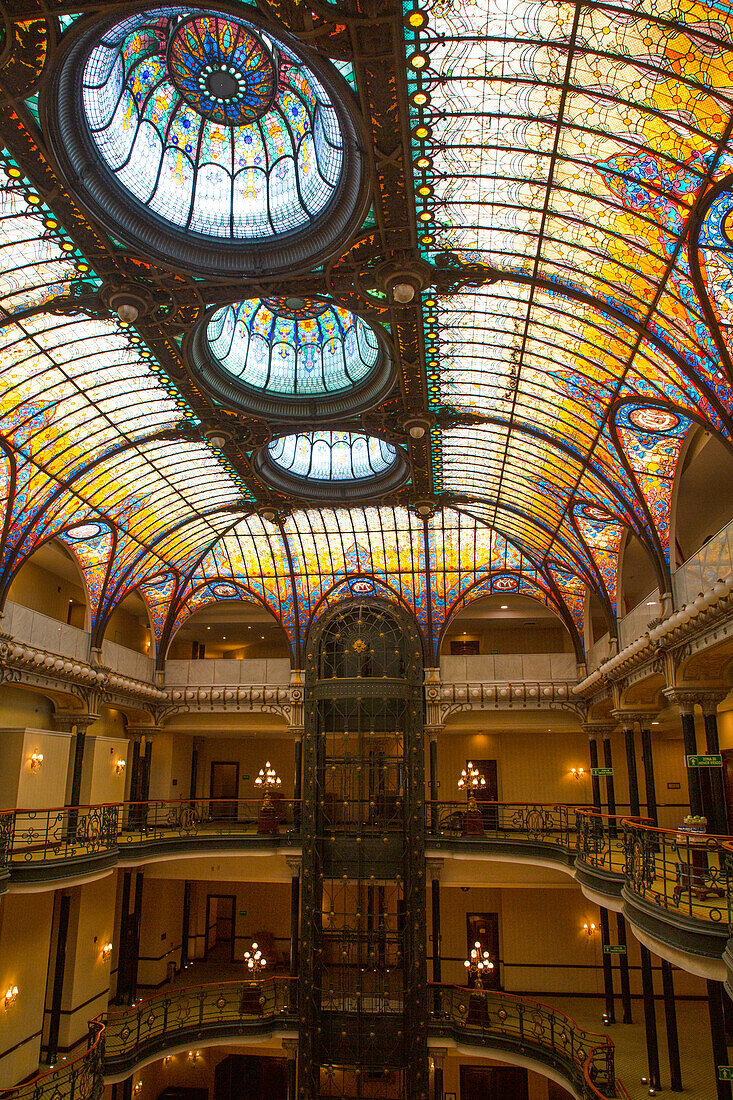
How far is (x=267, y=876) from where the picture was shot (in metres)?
29.5

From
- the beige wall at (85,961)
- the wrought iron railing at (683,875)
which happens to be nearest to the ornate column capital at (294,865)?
the beige wall at (85,961)

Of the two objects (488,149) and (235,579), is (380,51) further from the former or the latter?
(235,579)

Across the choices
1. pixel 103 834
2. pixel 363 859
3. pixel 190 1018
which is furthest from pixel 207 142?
pixel 190 1018

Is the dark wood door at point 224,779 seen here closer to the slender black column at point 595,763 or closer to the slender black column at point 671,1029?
the slender black column at point 595,763

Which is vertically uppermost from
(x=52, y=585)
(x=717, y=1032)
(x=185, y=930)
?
(x=52, y=585)

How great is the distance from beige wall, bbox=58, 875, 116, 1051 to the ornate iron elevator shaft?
Result: 7.10 metres

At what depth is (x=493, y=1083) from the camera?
96.1 ft

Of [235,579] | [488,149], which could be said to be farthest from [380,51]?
[235,579]

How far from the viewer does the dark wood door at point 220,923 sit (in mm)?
36344

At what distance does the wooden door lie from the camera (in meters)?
29.0

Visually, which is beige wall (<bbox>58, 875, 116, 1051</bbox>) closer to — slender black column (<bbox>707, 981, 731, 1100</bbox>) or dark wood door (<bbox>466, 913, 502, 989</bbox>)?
dark wood door (<bbox>466, 913, 502, 989</bbox>)

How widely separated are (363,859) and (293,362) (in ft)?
57.8

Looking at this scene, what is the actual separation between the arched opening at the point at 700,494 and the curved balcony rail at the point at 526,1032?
1361 centimetres

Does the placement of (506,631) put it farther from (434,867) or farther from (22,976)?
(22,976)
